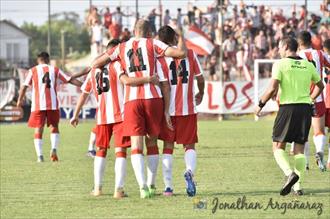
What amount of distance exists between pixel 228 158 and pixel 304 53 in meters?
4.36

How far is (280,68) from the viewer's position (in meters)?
11.7

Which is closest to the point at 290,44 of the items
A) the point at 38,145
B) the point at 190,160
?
the point at 190,160

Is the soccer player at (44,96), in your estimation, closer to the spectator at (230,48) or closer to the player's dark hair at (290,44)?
the player's dark hair at (290,44)

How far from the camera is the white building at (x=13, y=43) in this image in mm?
37781

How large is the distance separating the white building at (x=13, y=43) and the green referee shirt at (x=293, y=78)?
26.2 m

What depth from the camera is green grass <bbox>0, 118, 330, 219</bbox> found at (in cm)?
1078

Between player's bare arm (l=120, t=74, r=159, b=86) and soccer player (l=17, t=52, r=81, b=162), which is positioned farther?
soccer player (l=17, t=52, r=81, b=162)

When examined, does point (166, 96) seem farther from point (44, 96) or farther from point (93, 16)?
point (93, 16)

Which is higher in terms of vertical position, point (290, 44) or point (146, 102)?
point (290, 44)

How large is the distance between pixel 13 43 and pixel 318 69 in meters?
30.8

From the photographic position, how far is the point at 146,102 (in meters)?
11.8

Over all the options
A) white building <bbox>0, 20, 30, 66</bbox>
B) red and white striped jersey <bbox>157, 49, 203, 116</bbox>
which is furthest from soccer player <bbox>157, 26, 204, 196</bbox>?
white building <bbox>0, 20, 30, 66</bbox>

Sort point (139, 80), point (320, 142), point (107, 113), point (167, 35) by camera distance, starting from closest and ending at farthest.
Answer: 1. point (139, 80)
2. point (167, 35)
3. point (107, 113)
4. point (320, 142)

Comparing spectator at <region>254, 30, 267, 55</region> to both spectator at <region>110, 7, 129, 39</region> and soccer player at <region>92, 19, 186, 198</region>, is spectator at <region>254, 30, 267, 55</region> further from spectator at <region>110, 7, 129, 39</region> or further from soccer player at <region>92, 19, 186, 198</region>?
soccer player at <region>92, 19, 186, 198</region>
